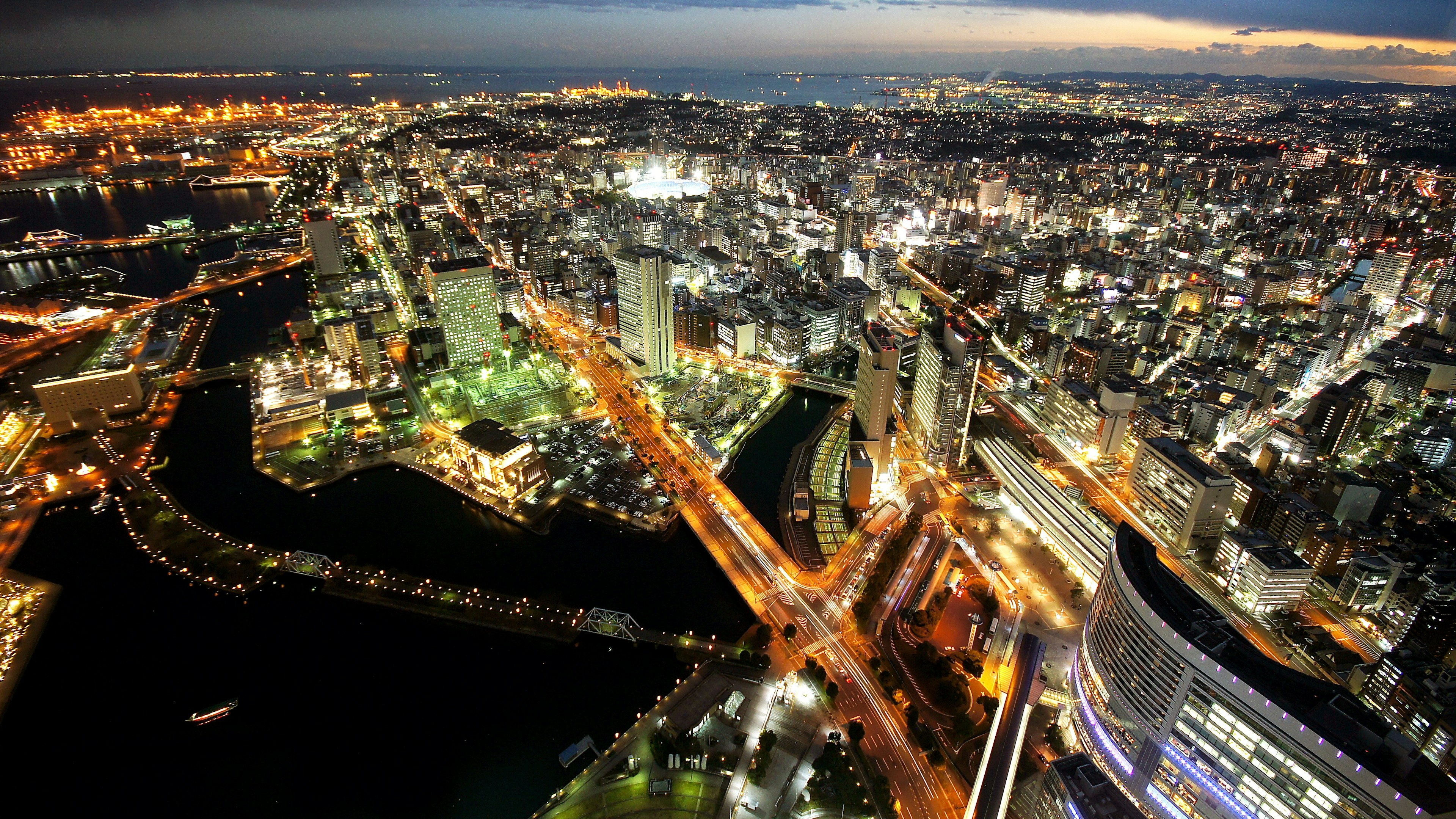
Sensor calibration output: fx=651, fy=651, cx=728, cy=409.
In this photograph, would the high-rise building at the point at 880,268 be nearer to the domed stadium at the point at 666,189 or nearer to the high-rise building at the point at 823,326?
the high-rise building at the point at 823,326

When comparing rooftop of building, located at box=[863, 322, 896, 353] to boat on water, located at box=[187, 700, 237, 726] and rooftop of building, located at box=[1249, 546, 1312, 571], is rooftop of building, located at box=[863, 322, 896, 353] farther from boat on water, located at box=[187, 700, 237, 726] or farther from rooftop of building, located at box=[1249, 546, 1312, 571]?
boat on water, located at box=[187, 700, 237, 726]

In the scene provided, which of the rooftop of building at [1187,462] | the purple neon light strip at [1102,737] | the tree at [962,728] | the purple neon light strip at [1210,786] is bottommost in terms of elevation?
the tree at [962,728]

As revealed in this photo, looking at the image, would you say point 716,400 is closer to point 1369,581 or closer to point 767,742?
point 767,742

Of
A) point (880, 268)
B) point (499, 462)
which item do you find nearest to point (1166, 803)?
point (499, 462)

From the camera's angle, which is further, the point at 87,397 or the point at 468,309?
the point at 468,309

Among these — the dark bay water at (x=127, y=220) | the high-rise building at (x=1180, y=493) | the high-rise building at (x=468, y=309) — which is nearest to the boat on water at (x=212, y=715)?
the high-rise building at (x=468, y=309)

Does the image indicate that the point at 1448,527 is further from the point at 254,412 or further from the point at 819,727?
the point at 254,412

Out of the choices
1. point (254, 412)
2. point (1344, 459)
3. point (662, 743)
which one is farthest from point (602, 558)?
point (1344, 459)
